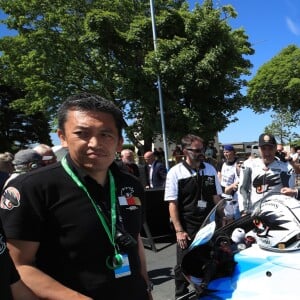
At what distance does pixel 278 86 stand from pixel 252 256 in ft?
108

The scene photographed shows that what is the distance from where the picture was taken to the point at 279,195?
2.76 m

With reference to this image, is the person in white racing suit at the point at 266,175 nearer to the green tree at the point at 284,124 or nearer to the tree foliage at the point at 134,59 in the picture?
the tree foliage at the point at 134,59

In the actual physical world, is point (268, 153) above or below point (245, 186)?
above

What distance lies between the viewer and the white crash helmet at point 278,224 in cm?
248

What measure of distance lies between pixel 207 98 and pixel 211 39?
2.25 metres

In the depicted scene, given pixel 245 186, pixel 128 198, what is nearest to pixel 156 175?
pixel 245 186

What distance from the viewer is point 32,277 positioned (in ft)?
5.27

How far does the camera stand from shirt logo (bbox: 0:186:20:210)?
1600 millimetres

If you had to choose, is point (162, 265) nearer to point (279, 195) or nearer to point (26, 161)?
point (26, 161)

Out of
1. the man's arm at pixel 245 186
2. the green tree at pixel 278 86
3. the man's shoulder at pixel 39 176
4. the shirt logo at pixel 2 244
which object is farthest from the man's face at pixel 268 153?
the green tree at pixel 278 86

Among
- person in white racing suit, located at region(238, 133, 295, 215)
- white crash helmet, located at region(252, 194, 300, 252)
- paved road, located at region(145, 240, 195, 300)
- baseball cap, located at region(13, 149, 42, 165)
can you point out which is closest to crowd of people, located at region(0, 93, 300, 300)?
white crash helmet, located at region(252, 194, 300, 252)

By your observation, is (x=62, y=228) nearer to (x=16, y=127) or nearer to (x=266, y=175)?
(x=266, y=175)

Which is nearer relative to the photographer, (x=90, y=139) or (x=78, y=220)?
(x=78, y=220)

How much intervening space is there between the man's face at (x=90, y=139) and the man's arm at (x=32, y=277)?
416mm
